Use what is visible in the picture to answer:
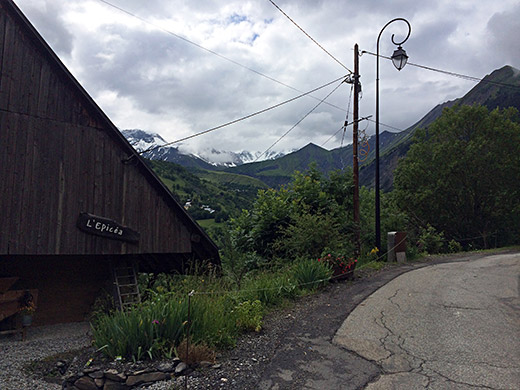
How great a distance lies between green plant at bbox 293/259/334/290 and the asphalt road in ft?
4.54

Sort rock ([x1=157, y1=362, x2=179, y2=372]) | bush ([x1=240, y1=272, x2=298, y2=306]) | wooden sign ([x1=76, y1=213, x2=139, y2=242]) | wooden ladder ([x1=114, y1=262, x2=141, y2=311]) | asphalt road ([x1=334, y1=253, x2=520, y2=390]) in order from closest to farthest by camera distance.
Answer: asphalt road ([x1=334, y1=253, x2=520, y2=390]) → rock ([x1=157, y1=362, x2=179, y2=372]) → bush ([x1=240, y1=272, x2=298, y2=306]) → wooden sign ([x1=76, y1=213, x2=139, y2=242]) → wooden ladder ([x1=114, y1=262, x2=141, y2=311])

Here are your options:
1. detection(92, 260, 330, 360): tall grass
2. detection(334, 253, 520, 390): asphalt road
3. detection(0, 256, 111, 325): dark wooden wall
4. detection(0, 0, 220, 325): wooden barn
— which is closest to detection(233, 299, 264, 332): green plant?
detection(92, 260, 330, 360): tall grass

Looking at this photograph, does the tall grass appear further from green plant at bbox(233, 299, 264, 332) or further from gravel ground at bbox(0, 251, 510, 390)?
gravel ground at bbox(0, 251, 510, 390)

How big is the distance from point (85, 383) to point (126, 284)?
6738mm

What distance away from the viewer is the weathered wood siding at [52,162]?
9.59 m

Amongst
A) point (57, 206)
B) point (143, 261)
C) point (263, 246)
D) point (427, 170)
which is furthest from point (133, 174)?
point (427, 170)

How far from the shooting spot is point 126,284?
38.8 feet

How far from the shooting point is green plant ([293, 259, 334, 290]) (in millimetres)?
9812

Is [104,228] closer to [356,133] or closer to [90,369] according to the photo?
[90,369]

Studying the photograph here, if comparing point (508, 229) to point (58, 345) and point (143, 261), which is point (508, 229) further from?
point (58, 345)

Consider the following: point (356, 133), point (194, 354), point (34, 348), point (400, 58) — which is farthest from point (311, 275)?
point (400, 58)

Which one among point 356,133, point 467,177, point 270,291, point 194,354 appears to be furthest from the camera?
point 467,177

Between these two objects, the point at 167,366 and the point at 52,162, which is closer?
the point at 167,366

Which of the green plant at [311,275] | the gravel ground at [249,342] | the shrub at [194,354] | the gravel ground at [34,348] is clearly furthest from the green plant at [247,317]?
the gravel ground at [34,348]
